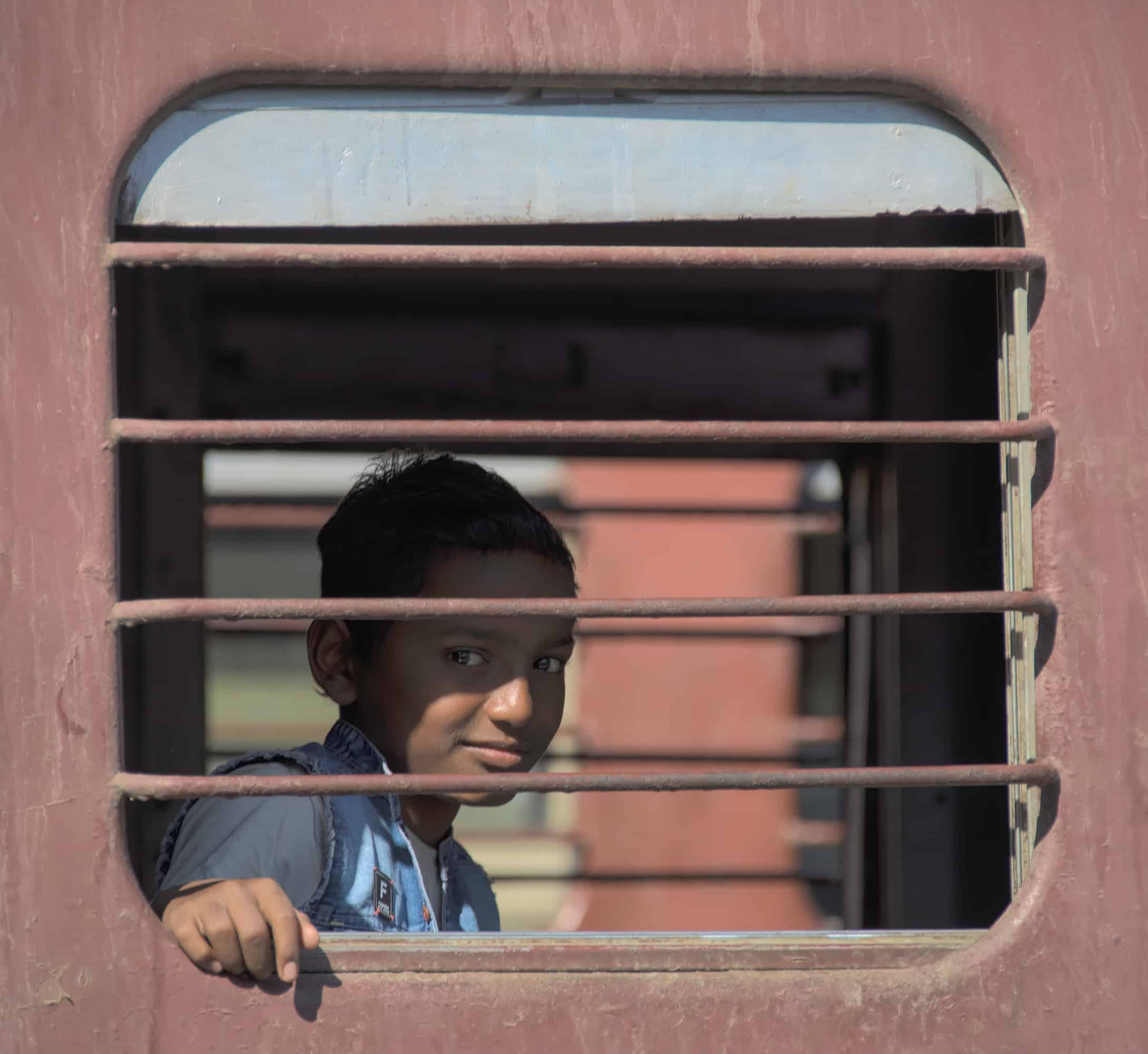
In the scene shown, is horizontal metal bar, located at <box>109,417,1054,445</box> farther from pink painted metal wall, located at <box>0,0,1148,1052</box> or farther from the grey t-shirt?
the grey t-shirt

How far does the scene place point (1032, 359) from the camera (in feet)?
4.48

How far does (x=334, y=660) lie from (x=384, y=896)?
0.37 m

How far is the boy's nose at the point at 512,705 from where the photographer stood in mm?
1788

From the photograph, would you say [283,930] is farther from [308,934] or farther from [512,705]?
[512,705]

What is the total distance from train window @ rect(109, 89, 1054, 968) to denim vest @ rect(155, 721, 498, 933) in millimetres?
258

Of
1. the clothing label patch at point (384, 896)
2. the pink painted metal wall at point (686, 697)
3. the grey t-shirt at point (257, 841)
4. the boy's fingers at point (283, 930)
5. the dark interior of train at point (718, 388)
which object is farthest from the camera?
the pink painted metal wall at point (686, 697)

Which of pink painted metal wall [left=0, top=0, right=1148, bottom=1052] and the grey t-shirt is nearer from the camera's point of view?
pink painted metal wall [left=0, top=0, right=1148, bottom=1052]

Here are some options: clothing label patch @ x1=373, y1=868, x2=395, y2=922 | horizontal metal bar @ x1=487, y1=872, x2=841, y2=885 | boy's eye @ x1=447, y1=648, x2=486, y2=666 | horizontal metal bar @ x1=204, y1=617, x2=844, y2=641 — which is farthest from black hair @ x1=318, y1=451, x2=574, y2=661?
horizontal metal bar @ x1=487, y1=872, x2=841, y2=885

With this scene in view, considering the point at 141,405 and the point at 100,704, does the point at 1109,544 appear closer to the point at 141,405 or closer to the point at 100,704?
the point at 100,704

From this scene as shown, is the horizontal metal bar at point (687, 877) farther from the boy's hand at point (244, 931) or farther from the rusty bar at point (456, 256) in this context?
the rusty bar at point (456, 256)

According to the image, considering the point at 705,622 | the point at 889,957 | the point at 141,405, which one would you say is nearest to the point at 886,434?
the point at 889,957

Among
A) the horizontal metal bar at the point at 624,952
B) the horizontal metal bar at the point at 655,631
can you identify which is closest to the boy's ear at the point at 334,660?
the horizontal metal bar at the point at 655,631

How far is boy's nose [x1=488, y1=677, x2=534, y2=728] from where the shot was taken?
5.87 feet

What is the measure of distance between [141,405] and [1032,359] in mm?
1420
